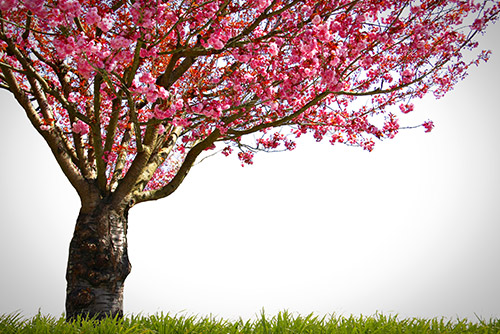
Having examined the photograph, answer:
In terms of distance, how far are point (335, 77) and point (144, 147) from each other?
3.27 m

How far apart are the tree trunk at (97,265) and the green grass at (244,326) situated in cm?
39

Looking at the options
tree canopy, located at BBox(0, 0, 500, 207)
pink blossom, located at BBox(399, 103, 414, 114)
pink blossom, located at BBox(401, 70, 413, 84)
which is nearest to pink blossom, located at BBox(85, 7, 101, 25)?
tree canopy, located at BBox(0, 0, 500, 207)

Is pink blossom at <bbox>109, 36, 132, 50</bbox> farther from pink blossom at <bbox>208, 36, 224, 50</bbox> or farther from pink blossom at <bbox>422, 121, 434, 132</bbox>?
pink blossom at <bbox>422, 121, 434, 132</bbox>

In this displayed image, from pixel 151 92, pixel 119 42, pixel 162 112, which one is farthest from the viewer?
pixel 162 112

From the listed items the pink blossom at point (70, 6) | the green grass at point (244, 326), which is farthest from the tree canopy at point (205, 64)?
the green grass at point (244, 326)

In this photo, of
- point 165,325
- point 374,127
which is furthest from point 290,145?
point 165,325

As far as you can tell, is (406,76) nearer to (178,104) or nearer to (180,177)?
(178,104)

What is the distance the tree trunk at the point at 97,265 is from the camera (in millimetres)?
6129

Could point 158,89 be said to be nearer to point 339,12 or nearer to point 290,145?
point 339,12

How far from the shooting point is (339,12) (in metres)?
5.73

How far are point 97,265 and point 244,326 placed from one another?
2449mm

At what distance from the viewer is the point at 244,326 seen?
17.9ft

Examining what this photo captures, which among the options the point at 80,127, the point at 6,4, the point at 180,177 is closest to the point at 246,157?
the point at 180,177

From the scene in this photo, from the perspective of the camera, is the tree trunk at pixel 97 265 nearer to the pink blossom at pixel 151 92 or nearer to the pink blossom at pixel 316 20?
the pink blossom at pixel 151 92
